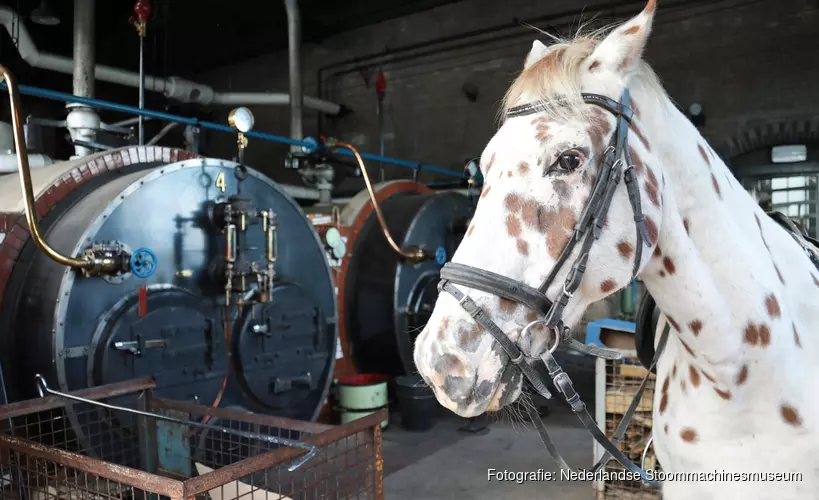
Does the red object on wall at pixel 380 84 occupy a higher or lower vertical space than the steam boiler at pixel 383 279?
higher

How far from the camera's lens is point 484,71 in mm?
7781

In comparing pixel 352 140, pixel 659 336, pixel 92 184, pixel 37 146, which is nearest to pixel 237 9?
pixel 352 140

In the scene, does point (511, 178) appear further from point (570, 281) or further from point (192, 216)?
point (192, 216)

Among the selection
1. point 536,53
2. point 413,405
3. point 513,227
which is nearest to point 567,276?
point 513,227

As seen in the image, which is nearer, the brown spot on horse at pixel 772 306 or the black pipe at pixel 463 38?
the brown spot on horse at pixel 772 306

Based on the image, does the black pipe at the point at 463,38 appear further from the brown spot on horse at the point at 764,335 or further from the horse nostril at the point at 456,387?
the horse nostril at the point at 456,387

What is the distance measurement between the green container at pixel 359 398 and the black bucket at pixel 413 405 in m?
0.16

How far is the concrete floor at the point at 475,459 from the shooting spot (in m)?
3.53

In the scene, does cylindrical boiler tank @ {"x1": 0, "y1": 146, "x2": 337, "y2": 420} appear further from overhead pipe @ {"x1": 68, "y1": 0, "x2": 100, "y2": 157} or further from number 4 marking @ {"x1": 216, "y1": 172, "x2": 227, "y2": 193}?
overhead pipe @ {"x1": 68, "y1": 0, "x2": 100, "y2": 157}

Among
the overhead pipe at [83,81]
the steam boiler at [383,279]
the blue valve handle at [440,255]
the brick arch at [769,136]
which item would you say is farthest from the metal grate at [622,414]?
the brick arch at [769,136]

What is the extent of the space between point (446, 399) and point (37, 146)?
3.99 meters

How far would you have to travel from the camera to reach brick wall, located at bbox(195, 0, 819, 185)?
5805 millimetres

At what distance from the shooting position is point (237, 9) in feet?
26.0

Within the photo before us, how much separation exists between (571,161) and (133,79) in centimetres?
687
